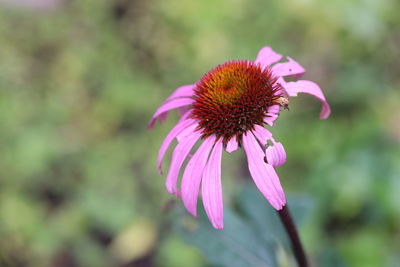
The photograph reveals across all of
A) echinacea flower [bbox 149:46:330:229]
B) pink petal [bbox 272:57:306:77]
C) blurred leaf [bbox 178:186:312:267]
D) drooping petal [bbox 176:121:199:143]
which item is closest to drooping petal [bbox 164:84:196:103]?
echinacea flower [bbox 149:46:330:229]

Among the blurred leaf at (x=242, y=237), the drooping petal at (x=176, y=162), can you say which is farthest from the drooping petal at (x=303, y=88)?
the blurred leaf at (x=242, y=237)

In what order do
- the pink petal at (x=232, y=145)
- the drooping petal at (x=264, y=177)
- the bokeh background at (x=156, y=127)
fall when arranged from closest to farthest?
the drooping petal at (x=264, y=177) < the pink petal at (x=232, y=145) < the bokeh background at (x=156, y=127)

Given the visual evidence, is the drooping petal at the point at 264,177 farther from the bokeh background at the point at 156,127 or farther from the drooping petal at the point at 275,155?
the bokeh background at the point at 156,127

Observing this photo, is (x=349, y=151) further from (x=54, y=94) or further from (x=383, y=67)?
(x=54, y=94)

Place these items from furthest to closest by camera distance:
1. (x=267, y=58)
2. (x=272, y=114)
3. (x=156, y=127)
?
(x=156, y=127) < (x=267, y=58) < (x=272, y=114)

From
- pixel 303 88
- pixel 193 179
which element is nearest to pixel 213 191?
pixel 193 179

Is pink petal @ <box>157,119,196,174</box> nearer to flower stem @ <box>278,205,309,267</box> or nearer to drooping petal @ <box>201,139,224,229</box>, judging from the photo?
drooping petal @ <box>201,139,224,229</box>

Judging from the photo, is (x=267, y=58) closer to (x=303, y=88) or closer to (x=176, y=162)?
(x=303, y=88)
